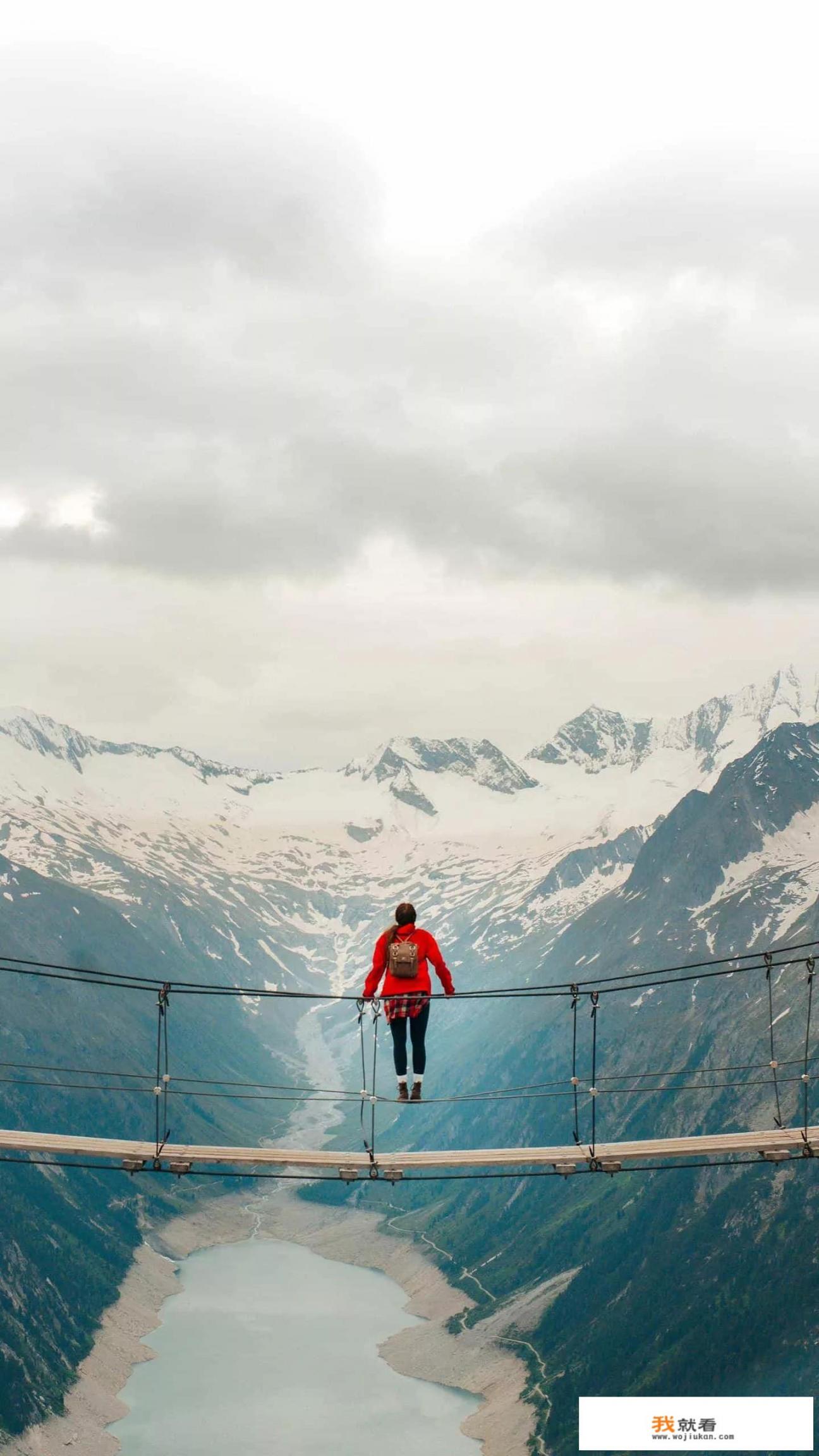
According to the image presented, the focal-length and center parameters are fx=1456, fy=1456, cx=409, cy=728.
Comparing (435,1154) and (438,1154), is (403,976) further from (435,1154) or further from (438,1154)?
(438,1154)

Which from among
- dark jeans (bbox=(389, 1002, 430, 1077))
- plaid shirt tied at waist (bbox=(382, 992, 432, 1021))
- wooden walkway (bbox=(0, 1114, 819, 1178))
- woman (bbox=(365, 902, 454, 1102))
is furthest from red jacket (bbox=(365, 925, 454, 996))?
wooden walkway (bbox=(0, 1114, 819, 1178))

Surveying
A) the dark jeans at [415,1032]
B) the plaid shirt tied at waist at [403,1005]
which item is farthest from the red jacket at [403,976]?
the dark jeans at [415,1032]

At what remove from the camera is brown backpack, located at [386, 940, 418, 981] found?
31578mm

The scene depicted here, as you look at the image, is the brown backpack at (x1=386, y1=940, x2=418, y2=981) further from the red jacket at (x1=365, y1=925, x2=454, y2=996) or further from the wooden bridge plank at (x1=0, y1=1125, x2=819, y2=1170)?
the wooden bridge plank at (x1=0, y1=1125, x2=819, y2=1170)

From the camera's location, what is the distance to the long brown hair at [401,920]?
3066 cm

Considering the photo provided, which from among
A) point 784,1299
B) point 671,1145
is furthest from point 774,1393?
point 671,1145

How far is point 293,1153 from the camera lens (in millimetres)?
34250

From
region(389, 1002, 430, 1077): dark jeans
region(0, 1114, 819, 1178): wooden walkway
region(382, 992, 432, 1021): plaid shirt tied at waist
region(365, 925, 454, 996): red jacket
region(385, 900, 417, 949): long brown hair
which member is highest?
region(385, 900, 417, 949): long brown hair

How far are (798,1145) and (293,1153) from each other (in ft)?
37.9

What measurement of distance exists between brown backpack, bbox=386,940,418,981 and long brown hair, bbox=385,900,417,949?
5.0 inches

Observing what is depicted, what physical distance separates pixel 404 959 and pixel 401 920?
954mm

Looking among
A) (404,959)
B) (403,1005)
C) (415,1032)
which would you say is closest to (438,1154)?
(415,1032)

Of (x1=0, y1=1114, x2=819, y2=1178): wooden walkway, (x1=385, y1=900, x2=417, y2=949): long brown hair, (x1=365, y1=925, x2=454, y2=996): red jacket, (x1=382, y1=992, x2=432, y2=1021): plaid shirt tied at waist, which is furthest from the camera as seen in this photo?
(x1=0, y1=1114, x2=819, y2=1178): wooden walkway

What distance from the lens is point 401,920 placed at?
31.3m
